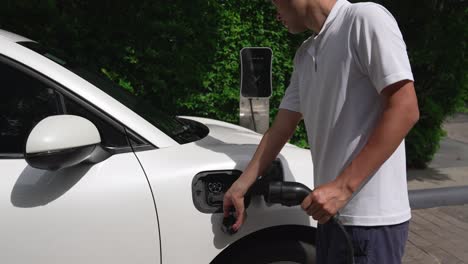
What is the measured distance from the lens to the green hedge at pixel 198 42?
16.9 feet

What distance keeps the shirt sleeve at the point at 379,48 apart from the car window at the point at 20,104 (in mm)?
1247

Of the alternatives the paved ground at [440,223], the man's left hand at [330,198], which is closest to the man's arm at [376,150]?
the man's left hand at [330,198]

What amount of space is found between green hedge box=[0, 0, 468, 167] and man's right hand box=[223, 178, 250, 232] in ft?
12.1

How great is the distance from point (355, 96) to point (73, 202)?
1.10 m

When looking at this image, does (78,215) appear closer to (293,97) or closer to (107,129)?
(107,129)

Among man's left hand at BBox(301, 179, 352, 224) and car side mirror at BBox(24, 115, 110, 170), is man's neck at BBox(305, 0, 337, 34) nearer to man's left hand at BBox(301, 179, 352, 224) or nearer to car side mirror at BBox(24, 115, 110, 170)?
man's left hand at BBox(301, 179, 352, 224)

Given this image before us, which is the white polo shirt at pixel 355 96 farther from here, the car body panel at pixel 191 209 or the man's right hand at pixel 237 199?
the car body panel at pixel 191 209

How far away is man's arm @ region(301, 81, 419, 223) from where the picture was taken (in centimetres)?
138

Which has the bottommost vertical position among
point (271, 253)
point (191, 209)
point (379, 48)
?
point (271, 253)

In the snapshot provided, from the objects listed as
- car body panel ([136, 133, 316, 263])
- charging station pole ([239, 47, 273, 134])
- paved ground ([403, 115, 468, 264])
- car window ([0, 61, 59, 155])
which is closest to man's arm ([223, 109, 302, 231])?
car body panel ([136, 133, 316, 263])

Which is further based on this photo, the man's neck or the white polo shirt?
the man's neck

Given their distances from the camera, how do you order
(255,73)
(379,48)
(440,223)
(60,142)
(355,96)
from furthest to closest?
1. (440,223)
2. (255,73)
3. (60,142)
4. (355,96)
5. (379,48)

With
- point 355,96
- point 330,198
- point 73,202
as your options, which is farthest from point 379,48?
point 73,202

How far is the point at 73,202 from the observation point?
5.79 ft
